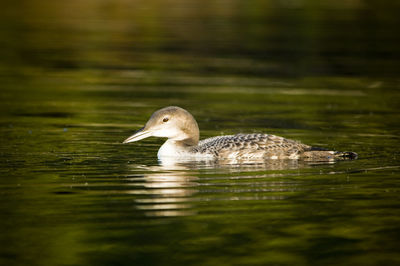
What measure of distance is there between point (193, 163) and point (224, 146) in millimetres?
450

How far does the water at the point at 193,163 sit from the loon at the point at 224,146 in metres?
0.27

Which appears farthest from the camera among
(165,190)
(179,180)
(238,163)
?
(238,163)

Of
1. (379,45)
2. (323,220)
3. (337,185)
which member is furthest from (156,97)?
(379,45)

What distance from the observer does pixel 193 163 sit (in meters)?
11.9

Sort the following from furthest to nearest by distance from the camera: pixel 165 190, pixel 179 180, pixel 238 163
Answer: pixel 238 163, pixel 179 180, pixel 165 190

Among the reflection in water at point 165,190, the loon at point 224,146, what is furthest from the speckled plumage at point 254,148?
the reflection in water at point 165,190

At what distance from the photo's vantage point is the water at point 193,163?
8188 mm

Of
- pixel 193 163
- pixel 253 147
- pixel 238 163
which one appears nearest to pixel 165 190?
pixel 193 163

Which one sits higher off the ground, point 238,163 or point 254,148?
point 254,148

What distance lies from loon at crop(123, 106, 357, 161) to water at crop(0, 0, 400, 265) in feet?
0.88

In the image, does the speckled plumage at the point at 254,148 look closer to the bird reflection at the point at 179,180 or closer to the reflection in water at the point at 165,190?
the bird reflection at the point at 179,180

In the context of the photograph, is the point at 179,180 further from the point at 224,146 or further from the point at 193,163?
the point at 224,146

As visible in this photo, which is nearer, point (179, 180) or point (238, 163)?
point (179, 180)

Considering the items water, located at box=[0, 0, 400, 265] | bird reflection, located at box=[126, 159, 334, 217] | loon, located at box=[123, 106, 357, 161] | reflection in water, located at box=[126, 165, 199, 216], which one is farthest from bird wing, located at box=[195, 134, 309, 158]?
reflection in water, located at box=[126, 165, 199, 216]
